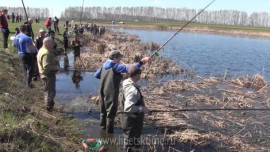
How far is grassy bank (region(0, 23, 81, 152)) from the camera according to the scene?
17.6 feet

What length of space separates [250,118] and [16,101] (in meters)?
7.62

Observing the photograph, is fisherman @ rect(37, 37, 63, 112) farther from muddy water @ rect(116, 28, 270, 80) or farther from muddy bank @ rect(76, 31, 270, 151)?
muddy water @ rect(116, 28, 270, 80)

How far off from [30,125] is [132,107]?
7.30 feet

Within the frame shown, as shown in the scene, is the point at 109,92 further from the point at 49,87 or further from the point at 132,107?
the point at 49,87

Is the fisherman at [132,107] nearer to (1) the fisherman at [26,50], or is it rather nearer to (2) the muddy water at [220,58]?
(1) the fisherman at [26,50]

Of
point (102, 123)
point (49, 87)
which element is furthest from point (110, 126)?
point (49, 87)

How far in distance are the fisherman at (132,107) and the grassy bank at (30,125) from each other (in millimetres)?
1289

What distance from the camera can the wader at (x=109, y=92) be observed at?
7.07 m

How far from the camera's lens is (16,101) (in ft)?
25.1

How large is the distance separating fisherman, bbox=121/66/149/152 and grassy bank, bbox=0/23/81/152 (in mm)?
1289

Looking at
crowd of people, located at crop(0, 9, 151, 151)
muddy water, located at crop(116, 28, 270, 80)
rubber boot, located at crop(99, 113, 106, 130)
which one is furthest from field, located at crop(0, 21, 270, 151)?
muddy water, located at crop(116, 28, 270, 80)

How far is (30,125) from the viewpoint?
6125 millimetres

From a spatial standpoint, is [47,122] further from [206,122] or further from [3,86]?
[206,122]

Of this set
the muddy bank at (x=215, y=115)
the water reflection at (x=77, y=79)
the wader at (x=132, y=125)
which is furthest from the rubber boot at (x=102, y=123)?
the water reflection at (x=77, y=79)
